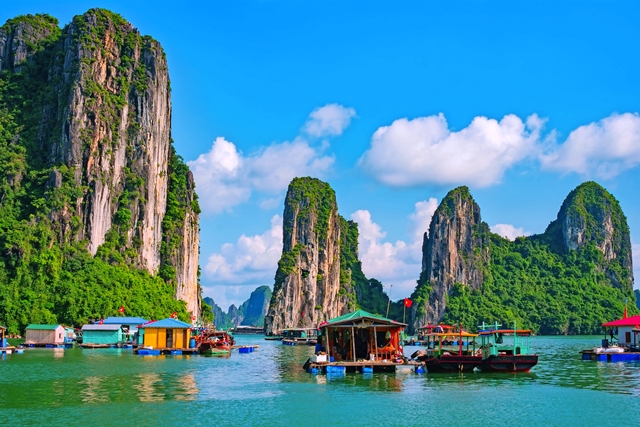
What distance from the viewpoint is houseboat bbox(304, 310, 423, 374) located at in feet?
134

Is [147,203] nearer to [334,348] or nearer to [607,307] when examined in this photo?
[334,348]

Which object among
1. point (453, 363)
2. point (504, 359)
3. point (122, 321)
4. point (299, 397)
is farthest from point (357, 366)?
point (122, 321)

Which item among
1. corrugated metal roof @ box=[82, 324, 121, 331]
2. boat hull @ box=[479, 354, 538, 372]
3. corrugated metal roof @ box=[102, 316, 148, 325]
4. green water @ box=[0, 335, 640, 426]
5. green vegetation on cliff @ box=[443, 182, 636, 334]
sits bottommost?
green water @ box=[0, 335, 640, 426]

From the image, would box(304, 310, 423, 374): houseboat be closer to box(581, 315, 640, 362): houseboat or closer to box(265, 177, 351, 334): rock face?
box(581, 315, 640, 362): houseboat

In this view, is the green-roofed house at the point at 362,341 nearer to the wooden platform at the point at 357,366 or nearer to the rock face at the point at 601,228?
the wooden platform at the point at 357,366

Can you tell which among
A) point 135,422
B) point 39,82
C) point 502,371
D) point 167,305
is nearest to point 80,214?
point 167,305

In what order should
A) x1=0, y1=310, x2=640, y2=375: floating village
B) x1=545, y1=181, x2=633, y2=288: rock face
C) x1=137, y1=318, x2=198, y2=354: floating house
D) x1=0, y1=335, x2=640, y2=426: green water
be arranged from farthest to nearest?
1. x1=545, y1=181, x2=633, y2=288: rock face
2. x1=137, y1=318, x2=198, y2=354: floating house
3. x1=0, y1=310, x2=640, y2=375: floating village
4. x1=0, y1=335, x2=640, y2=426: green water

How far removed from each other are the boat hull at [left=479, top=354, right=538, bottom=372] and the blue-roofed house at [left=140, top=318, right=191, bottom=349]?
27.8 meters

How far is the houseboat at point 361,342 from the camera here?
134 feet

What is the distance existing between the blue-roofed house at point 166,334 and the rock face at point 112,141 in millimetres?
36977

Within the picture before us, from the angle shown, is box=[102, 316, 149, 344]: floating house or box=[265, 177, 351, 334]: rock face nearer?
box=[102, 316, 149, 344]: floating house

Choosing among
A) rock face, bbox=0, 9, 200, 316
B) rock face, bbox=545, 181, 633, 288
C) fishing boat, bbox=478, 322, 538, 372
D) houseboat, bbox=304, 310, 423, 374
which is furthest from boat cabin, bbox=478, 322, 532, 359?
rock face, bbox=545, 181, 633, 288

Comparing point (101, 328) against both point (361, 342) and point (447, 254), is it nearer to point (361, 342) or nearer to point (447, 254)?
point (361, 342)

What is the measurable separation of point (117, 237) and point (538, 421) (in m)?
82.9
